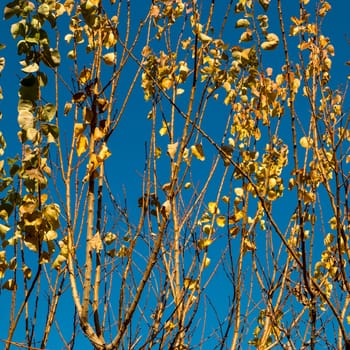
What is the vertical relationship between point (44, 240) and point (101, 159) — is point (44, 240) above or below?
below

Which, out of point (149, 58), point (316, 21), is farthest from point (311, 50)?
point (149, 58)

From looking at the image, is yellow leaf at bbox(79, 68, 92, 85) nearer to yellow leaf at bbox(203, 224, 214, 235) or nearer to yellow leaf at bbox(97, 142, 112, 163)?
yellow leaf at bbox(97, 142, 112, 163)

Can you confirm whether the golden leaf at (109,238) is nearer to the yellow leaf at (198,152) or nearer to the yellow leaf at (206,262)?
the yellow leaf at (198,152)

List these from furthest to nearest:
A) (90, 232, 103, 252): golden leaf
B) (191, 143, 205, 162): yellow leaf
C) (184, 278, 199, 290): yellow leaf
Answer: (184, 278, 199, 290): yellow leaf, (191, 143, 205, 162): yellow leaf, (90, 232, 103, 252): golden leaf

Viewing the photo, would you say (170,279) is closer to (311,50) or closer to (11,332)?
(11,332)

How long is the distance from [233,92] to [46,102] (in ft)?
4.98

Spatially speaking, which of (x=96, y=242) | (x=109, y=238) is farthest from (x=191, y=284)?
(x=96, y=242)

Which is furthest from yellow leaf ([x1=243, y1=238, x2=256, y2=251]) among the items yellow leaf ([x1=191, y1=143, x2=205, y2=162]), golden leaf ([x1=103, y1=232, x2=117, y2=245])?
yellow leaf ([x1=191, y1=143, x2=205, y2=162])

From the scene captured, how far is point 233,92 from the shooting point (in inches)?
122

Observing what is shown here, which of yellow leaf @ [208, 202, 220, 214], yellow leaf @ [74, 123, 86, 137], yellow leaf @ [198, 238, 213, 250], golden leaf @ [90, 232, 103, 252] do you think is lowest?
golden leaf @ [90, 232, 103, 252]

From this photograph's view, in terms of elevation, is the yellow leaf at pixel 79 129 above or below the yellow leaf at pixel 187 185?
below

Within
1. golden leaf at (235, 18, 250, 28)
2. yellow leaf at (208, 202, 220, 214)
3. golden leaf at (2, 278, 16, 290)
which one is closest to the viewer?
golden leaf at (235, 18, 250, 28)

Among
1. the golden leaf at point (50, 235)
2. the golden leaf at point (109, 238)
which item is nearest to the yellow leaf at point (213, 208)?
the golden leaf at point (109, 238)

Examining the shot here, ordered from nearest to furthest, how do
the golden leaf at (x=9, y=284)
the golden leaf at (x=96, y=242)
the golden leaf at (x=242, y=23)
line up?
the golden leaf at (x=96, y=242), the golden leaf at (x=242, y=23), the golden leaf at (x=9, y=284)
